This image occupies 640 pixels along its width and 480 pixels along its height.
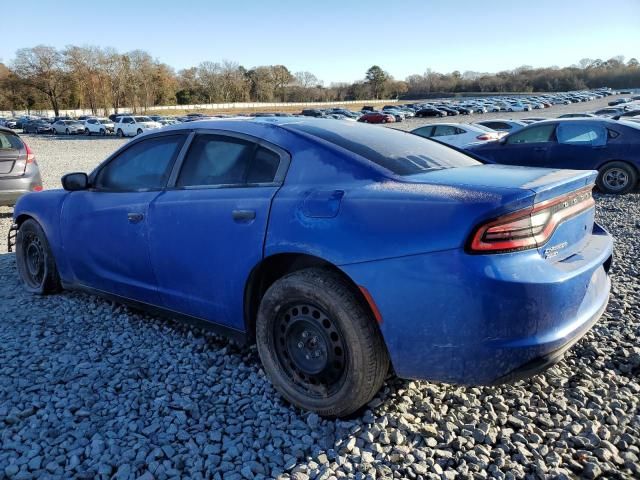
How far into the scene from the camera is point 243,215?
9.40 feet

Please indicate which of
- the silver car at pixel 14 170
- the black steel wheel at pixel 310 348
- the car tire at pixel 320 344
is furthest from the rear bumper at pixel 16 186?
the black steel wheel at pixel 310 348

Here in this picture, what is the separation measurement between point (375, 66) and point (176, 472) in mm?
145506

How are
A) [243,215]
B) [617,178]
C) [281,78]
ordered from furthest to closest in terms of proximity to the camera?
[281,78]
[617,178]
[243,215]

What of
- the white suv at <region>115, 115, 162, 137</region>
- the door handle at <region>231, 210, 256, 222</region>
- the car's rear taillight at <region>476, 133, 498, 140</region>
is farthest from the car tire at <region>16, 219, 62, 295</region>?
the white suv at <region>115, 115, 162, 137</region>

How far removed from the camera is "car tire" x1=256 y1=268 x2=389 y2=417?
2.46 meters

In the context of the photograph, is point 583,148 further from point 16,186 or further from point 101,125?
point 101,125

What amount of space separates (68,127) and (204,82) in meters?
62.5

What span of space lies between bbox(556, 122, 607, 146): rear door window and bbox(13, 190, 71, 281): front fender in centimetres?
964

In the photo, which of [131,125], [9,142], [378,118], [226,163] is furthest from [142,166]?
[378,118]

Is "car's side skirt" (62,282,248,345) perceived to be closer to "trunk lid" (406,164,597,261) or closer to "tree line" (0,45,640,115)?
"trunk lid" (406,164,597,261)

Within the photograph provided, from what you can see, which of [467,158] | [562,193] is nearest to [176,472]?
[562,193]

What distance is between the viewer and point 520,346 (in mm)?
2191

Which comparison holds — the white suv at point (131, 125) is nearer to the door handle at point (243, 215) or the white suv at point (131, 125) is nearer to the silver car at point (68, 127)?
the silver car at point (68, 127)

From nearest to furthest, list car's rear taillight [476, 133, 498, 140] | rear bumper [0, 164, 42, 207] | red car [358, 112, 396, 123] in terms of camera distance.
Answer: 1. rear bumper [0, 164, 42, 207]
2. car's rear taillight [476, 133, 498, 140]
3. red car [358, 112, 396, 123]
